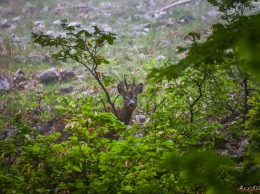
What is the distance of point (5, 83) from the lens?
10.5m

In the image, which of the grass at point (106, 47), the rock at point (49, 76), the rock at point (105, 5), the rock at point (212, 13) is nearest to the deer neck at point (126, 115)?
the grass at point (106, 47)

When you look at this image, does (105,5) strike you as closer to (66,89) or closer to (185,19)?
(185,19)

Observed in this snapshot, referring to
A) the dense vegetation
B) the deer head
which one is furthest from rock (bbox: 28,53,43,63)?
the dense vegetation

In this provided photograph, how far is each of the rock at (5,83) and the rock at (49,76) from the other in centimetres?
110

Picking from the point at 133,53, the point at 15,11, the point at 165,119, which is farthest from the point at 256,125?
the point at 15,11

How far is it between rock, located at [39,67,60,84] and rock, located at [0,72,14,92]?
3.61 feet

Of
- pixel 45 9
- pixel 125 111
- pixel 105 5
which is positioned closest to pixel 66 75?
pixel 125 111

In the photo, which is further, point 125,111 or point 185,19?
point 185,19

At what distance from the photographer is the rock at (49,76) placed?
1091cm

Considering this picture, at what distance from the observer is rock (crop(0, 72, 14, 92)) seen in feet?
33.8

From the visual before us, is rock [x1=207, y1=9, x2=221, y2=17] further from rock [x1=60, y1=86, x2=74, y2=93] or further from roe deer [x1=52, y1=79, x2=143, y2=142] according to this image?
roe deer [x1=52, y1=79, x2=143, y2=142]

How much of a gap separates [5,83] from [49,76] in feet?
5.25

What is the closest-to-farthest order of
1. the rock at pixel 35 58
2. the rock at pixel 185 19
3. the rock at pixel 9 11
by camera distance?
1. the rock at pixel 35 58
2. the rock at pixel 185 19
3. the rock at pixel 9 11

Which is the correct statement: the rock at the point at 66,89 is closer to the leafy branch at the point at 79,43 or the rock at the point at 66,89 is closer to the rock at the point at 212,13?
the leafy branch at the point at 79,43
